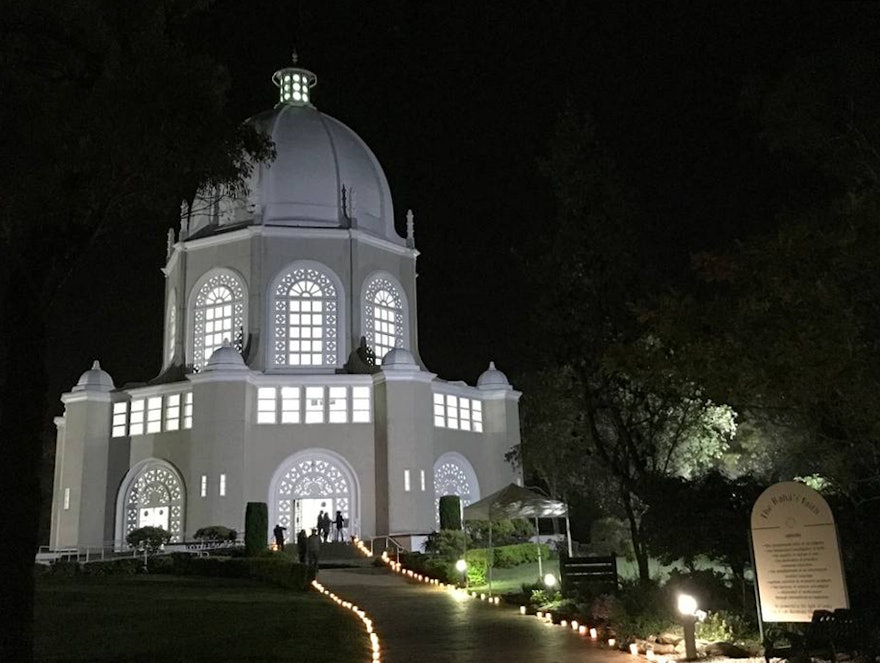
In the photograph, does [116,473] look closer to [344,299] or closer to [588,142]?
[344,299]

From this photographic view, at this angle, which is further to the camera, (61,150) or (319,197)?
(319,197)

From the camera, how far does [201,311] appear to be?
4000 cm

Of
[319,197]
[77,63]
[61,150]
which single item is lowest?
[61,150]

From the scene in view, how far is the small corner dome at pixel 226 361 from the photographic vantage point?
115 feet

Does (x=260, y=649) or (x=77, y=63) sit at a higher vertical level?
(x=77, y=63)

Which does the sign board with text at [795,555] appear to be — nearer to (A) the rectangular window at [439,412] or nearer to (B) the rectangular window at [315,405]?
(B) the rectangular window at [315,405]

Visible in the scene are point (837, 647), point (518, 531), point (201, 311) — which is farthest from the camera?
point (201, 311)

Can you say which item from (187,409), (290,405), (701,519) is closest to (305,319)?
(290,405)

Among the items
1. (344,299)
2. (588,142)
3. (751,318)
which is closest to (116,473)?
(344,299)

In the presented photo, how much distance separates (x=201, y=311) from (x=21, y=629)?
31284 mm

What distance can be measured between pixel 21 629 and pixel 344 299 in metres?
30.2

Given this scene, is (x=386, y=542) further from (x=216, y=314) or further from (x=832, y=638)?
(x=832, y=638)

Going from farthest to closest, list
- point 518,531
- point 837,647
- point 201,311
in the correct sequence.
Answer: point 201,311
point 518,531
point 837,647

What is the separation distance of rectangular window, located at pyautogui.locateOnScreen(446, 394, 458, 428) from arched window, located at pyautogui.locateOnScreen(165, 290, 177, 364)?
12.6 m
